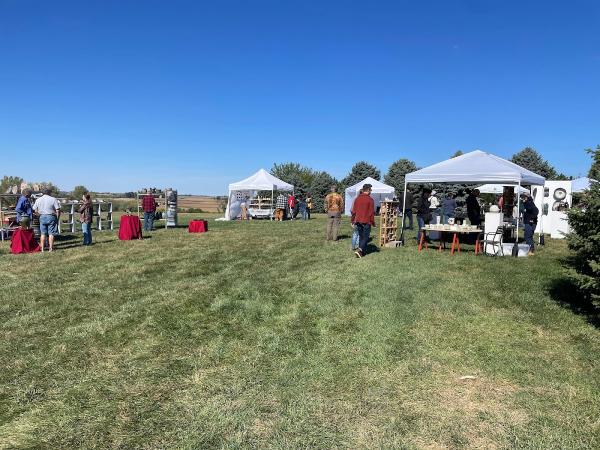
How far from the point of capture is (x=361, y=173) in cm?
4147

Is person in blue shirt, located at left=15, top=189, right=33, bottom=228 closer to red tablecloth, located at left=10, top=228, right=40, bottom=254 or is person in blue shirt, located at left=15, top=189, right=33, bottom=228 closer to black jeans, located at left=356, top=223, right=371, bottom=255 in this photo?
red tablecloth, located at left=10, top=228, right=40, bottom=254

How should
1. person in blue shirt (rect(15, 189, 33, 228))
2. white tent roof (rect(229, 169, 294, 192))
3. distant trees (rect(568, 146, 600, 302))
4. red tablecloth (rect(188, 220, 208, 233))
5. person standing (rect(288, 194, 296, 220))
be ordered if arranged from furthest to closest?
1. person standing (rect(288, 194, 296, 220))
2. white tent roof (rect(229, 169, 294, 192))
3. red tablecloth (rect(188, 220, 208, 233))
4. person in blue shirt (rect(15, 189, 33, 228))
5. distant trees (rect(568, 146, 600, 302))

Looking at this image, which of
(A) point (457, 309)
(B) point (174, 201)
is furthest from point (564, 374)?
(B) point (174, 201)

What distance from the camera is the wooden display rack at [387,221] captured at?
11.7 m

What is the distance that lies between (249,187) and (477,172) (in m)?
15.7

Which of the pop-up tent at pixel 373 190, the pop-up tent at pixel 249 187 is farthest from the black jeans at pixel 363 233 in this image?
→ the pop-up tent at pixel 373 190

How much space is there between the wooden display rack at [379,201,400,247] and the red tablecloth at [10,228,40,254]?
29.2 ft

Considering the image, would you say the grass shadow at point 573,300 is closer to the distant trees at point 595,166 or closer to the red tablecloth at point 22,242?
the distant trees at point 595,166

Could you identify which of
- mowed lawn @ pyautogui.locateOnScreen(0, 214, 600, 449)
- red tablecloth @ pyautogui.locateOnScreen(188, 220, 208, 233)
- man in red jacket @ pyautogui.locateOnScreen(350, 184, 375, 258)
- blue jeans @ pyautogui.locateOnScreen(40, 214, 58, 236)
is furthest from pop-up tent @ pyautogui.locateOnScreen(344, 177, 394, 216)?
mowed lawn @ pyautogui.locateOnScreen(0, 214, 600, 449)

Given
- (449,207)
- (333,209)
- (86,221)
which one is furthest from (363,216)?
(86,221)

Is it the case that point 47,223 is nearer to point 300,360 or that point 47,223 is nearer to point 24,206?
point 24,206

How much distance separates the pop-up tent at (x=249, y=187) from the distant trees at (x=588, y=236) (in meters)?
19.5

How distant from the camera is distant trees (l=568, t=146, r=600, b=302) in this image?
5324mm

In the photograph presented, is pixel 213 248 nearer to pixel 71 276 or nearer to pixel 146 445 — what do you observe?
pixel 71 276
